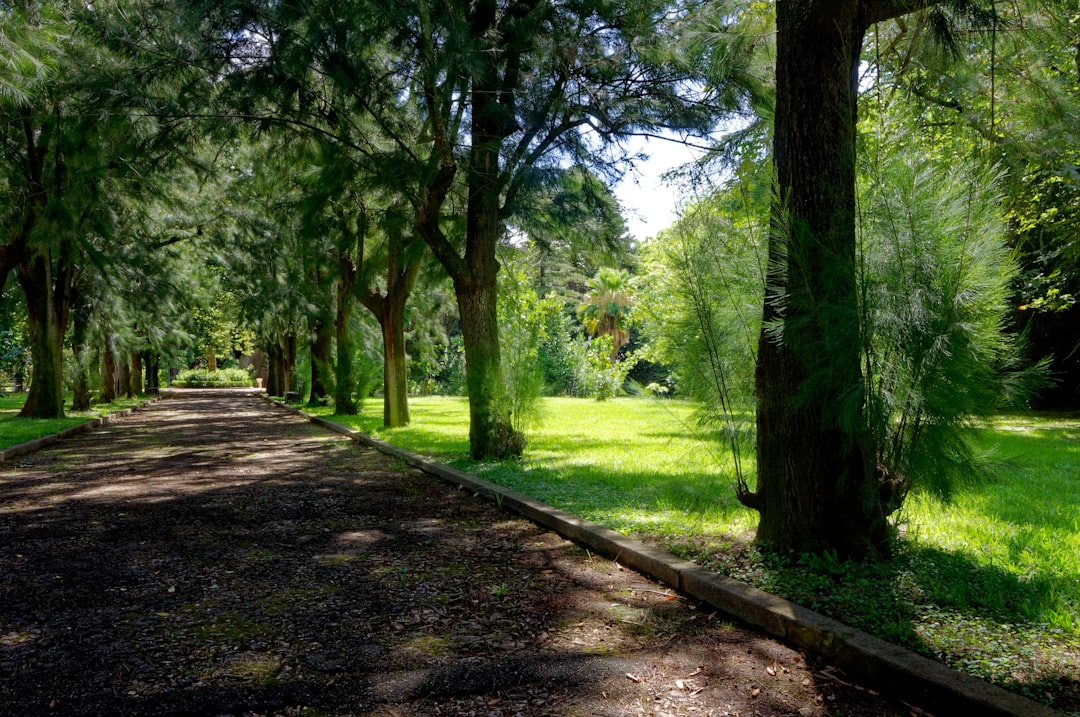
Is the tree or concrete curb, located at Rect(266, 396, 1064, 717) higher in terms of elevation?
the tree

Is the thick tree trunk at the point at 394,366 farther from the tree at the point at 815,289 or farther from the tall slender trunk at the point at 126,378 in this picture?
the tall slender trunk at the point at 126,378

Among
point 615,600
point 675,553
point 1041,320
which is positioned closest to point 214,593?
point 615,600

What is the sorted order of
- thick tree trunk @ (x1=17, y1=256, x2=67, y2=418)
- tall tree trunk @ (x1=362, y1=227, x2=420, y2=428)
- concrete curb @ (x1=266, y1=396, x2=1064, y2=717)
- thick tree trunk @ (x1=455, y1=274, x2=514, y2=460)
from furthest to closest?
thick tree trunk @ (x1=17, y1=256, x2=67, y2=418), tall tree trunk @ (x1=362, y1=227, x2=420, y2=428), thick tree trunk @ (x1=455, y1=274, x2=514, y2=460), concrete curb @ (x1=266, y1=396, x2=1064, y2=717)

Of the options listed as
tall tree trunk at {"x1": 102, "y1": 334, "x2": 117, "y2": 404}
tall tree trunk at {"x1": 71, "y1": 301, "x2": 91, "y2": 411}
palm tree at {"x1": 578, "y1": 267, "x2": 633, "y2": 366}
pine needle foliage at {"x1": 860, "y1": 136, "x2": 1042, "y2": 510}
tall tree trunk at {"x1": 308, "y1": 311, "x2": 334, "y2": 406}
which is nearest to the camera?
pine needle foliage at {"x1": 860, "y1": 136, "x2": 1042, "y2": 510}

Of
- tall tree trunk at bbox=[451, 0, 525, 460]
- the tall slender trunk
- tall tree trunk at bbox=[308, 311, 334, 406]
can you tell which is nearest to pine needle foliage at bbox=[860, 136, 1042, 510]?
tall tree trunk at bbox=[451, 0, 525, 460]

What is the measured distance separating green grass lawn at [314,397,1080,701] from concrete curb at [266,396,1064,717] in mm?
120

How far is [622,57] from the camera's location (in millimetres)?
9109

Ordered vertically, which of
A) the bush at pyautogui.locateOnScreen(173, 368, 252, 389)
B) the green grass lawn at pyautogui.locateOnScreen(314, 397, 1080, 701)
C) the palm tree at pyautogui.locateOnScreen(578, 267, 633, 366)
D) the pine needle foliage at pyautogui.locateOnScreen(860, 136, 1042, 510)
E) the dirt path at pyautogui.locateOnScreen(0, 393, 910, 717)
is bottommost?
the dirt path at pyautogui.locateOnScreen(0, 393, 910, 717)

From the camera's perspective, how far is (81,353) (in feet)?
76.7

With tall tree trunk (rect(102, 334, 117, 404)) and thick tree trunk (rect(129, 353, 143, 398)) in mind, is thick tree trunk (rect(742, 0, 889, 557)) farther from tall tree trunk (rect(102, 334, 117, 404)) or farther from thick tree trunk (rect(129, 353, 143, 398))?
thick tree trunk (rect(129, 353, 143, 398))

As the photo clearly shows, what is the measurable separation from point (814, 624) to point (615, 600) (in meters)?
1.20

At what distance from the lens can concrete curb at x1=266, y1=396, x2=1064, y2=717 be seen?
281cm

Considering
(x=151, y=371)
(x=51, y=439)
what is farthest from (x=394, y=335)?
(x=151, y=371)

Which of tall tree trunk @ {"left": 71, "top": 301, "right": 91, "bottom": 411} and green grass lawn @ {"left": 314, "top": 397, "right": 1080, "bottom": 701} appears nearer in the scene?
green grass lawn @ {"left": 314, "top": 397, "right": 1080, "bottom": 701}
